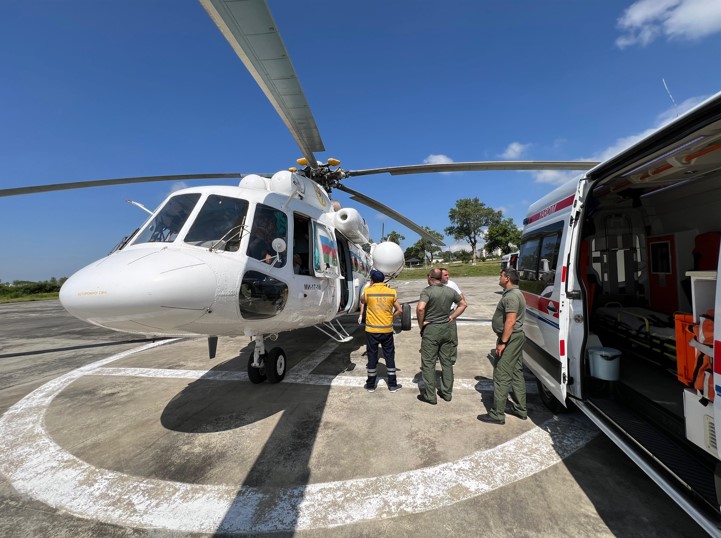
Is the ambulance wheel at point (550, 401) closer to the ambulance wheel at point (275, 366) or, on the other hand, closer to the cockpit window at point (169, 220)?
the ambulance wheel at point (275, 366)

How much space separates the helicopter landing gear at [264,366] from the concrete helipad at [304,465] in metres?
0.19

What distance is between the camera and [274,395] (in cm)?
450

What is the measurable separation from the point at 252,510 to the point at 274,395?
85.0 inches

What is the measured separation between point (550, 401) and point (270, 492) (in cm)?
311

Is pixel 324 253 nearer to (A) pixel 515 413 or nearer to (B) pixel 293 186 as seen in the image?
(B) pixel 293 186

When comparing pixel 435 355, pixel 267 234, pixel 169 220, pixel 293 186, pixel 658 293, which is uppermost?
pixel 293 186

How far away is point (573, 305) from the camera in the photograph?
9.98ft

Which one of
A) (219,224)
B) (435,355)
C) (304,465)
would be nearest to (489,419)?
(435,355)

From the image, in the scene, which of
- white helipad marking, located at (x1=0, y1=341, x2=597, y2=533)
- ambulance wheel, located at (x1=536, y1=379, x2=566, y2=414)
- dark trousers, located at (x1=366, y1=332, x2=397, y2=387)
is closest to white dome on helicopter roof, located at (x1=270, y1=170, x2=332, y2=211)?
dark trousers, located at (x1=366, y1=332, x2=397, y2=387)

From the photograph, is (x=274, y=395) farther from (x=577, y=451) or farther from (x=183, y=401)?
(x=577, y=451)

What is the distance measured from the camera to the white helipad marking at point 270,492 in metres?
2.30

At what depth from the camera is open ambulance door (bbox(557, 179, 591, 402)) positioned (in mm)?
3002

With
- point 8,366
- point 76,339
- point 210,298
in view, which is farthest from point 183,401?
point 76,339

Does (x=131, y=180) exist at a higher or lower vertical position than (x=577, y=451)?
higher
